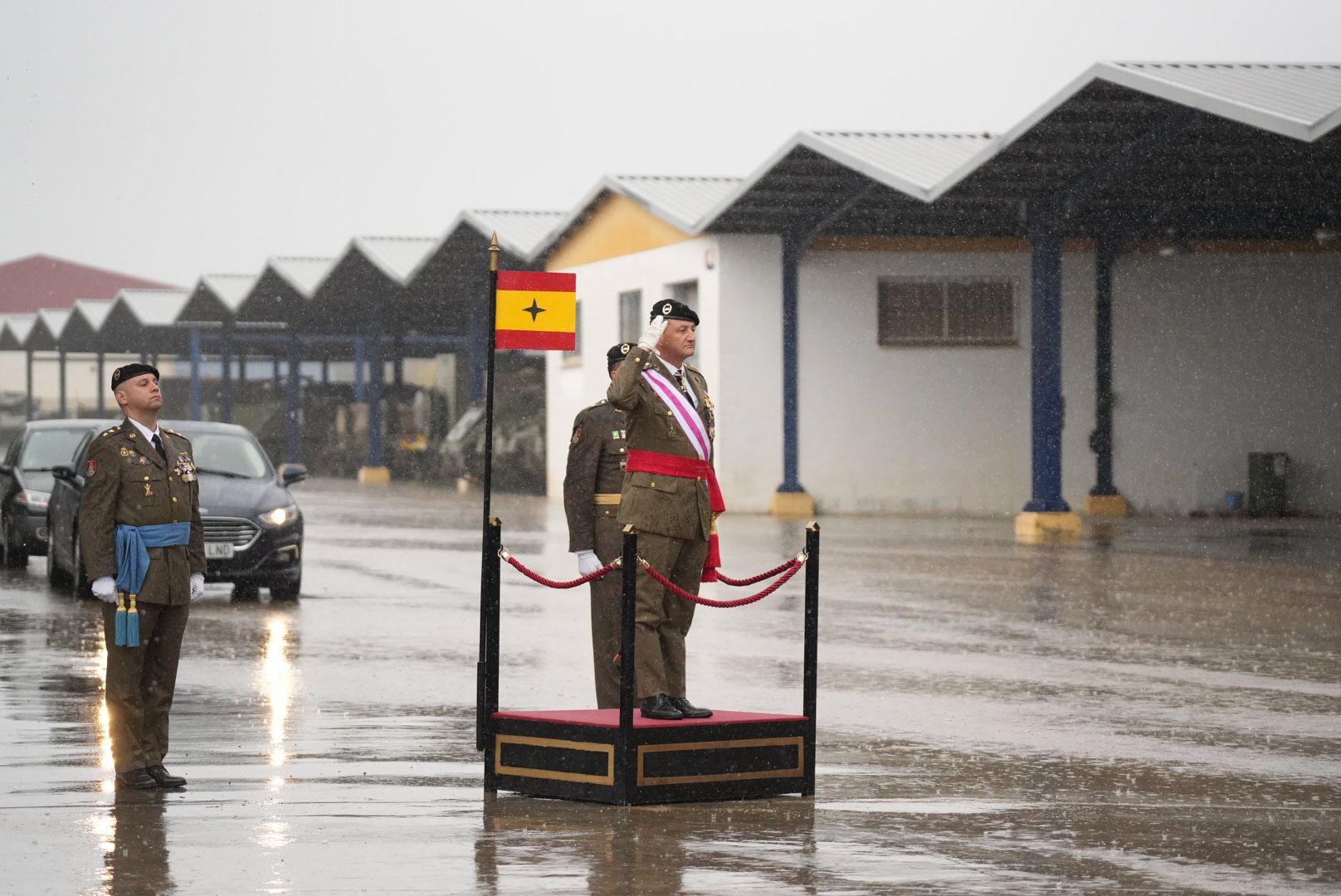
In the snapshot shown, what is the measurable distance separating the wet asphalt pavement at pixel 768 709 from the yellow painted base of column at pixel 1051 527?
6.74m

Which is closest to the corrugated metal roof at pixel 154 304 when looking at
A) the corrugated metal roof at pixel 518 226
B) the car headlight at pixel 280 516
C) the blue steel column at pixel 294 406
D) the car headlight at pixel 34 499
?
the blue steel column at pixel 294 406

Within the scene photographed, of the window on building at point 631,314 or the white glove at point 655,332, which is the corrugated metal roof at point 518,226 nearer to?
the window on building at point 631,314

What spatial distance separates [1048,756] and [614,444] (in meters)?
2.45

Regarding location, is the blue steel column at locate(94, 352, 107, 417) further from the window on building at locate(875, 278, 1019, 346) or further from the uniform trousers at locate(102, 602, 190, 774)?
the uniform trousers at locate(102, 602, 190, 774)

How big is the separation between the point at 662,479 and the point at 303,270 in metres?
49.1

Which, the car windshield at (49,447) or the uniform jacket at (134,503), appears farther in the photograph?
the car windshield at (49,447)

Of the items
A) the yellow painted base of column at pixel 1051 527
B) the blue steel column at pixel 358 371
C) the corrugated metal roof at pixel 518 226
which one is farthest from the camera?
the blue steel column at pixel 358 371

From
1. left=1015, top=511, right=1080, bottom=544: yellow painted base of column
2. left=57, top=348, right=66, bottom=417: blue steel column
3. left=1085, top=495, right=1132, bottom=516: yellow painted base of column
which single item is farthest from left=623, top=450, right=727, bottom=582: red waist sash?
left=57, top=348, right=66, bottom=417: blue steel column

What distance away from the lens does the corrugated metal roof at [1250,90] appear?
2147 centimetres

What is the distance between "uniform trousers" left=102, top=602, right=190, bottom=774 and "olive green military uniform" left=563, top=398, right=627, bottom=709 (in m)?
1.74

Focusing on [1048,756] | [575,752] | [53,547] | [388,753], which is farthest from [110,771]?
[53,547]

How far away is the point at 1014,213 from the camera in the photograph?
3394 cm

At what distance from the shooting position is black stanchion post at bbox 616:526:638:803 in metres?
8.02

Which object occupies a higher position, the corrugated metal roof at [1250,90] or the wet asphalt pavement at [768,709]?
the corrugated metal roof at [1250,90]
